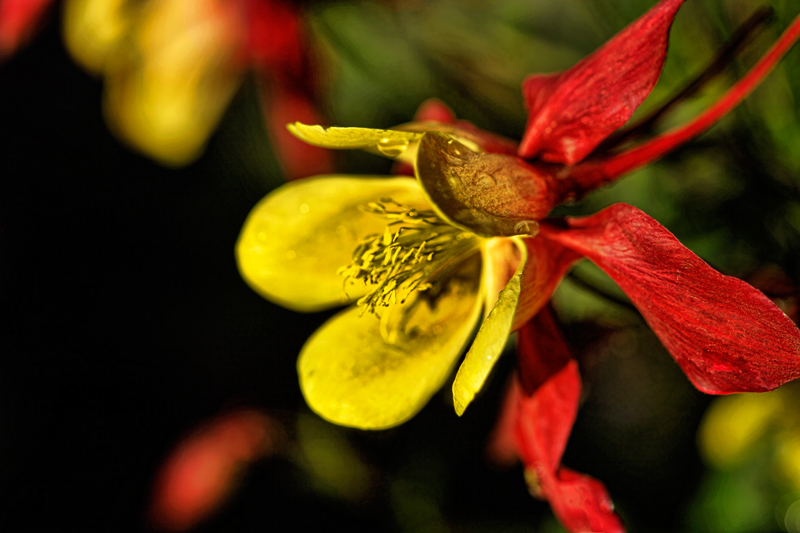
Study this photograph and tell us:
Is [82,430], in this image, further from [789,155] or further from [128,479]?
[789,155]

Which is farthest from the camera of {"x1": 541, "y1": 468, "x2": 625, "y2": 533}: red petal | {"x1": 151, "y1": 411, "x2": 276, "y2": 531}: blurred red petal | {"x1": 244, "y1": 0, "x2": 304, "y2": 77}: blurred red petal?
{"x1": 151, "y1": 411, "x2": 276, "y2": 531}: blurred red petal

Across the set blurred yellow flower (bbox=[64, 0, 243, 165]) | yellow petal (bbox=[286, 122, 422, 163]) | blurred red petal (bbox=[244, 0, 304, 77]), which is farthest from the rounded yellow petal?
blurred yellow flower (bbox=[64, 0, 243, 165])

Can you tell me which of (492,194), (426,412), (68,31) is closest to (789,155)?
(492,194)

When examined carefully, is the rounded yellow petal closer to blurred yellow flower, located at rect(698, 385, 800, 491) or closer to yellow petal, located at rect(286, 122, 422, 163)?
blurred yellow flower, located at rect(698, 385, 800, 491)

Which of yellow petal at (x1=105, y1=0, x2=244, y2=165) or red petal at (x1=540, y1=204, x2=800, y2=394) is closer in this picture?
red petal at (x1=540, y1=204, x2=800, y2=394)

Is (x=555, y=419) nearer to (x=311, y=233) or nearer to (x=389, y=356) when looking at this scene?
(x=389, y=356)

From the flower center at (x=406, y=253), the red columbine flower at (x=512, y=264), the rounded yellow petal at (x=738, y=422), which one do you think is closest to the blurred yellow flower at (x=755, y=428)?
the rounded yellow petal at (x=738, y=422)

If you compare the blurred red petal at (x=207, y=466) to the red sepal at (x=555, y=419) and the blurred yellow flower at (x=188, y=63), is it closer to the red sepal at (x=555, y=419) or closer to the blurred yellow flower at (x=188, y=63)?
the blurred yellow flower at (x=188, y=63)

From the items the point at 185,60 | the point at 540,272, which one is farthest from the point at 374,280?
the point at 185,60
